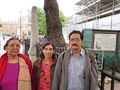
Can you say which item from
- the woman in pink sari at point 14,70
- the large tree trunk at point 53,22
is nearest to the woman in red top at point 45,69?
the woman in pink sari at point 14,70

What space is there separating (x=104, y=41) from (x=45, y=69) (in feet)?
14.8

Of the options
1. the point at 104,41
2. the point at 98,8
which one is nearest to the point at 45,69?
the point at 104,41

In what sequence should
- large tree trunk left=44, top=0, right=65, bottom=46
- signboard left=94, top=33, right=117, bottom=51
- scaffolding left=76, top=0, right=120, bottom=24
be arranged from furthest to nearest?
scaffolding left=76, top=0, right=120, bottom=24, large tree trunk left=44, top=0, right=65, bottom=46, signboard left=94, top=33, right=117, bottom=51

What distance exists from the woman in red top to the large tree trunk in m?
8.16

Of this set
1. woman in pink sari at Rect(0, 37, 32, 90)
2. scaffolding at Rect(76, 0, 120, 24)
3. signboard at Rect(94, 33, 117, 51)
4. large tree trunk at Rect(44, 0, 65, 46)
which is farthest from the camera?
scaffolding at Rect(76, 0, 120, 24)

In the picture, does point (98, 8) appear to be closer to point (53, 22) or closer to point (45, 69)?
point (53, 22)

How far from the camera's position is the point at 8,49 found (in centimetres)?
459

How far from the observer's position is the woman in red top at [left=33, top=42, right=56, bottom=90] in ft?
14.8

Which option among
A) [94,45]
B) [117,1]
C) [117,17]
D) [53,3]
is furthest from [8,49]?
[117,1]

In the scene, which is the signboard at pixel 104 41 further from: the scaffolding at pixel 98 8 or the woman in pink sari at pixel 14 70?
the scaffolding at pixel 98 8

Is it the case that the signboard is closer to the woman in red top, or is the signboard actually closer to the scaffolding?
the woman in red top

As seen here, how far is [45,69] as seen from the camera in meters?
4.57

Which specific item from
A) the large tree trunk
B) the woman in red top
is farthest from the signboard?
the woman in red top

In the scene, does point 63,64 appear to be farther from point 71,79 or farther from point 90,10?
point 90,10
